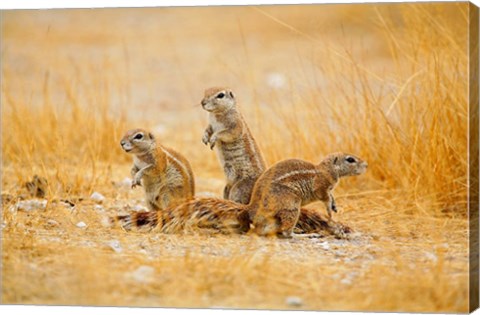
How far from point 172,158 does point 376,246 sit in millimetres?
1477

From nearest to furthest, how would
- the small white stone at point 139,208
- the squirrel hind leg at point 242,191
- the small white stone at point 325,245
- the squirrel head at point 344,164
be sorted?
the small white stone at point 325,245 < the squirrel head at point 344,164 < the squirrel hind leg at point 242,191 < the small white stone at point 139,208

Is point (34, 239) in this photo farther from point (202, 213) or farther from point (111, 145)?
point (111, 145)

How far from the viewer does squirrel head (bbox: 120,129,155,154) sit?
696 centimetres

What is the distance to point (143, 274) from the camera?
229 inches

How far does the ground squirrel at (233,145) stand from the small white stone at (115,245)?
0.88 m

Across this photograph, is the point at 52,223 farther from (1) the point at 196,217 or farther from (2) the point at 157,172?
(1) the point at 196,217

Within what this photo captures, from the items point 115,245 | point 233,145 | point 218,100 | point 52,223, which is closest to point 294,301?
point 115,245

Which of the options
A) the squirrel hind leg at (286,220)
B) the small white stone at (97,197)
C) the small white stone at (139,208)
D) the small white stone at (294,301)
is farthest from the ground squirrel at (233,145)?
the small white stone at (294,301)

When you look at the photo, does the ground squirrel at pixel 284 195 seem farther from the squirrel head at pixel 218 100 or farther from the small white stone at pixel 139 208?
the small white stone at pixel 139 208

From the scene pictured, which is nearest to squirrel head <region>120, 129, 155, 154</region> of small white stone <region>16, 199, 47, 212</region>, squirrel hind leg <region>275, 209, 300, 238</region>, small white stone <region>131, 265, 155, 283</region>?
small white stone <region>16, 199, 47, 212</region>

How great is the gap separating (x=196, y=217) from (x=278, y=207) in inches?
20.7

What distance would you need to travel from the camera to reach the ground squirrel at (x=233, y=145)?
698cm

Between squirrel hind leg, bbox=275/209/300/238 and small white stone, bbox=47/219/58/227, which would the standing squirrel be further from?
small white stone, bbox=47/219/58/227

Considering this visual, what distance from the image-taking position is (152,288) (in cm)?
574
